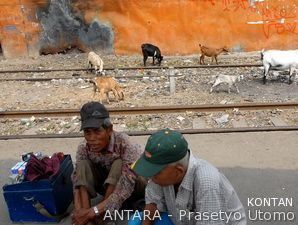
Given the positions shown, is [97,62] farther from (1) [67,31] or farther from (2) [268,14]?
(2) [268,14]

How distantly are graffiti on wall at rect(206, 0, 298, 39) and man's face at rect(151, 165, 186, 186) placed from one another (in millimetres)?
13306

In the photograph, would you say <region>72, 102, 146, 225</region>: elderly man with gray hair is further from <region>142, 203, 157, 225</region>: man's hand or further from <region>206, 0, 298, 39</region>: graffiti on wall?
<region>206, 0, 298, 39</region>: graffiti on wall

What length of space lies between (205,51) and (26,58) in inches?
288

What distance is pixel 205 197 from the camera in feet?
8.77

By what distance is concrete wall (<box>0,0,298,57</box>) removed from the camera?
15.1 meters

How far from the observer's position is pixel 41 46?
16109 mm

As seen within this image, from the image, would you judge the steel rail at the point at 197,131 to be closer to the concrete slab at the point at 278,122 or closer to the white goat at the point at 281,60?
the concrete slab at the point at 278,122

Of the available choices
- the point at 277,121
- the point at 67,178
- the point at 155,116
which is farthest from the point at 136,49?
the point at 67,178

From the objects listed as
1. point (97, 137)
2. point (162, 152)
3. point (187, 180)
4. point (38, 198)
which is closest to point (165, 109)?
point (38, 198)

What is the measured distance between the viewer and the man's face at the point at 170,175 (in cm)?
264

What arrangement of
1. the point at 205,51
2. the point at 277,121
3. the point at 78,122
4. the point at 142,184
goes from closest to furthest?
the point at 142,184 → the point at 277,121 → the point at 78,122 → the point at 205,51

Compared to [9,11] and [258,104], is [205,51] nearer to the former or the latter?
[258,104]

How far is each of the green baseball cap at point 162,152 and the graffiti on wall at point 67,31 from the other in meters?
13.6

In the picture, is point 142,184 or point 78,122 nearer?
point 142,184
